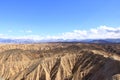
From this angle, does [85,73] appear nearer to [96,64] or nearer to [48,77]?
[96,64]

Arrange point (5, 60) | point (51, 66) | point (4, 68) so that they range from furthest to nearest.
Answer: point (5, 60) < point (4, 68) < point (51, 66)

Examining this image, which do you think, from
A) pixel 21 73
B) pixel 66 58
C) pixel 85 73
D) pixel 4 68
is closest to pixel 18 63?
pixel 4 68

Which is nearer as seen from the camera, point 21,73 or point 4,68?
point 21,73

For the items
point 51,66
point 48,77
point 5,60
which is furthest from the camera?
point 5,60

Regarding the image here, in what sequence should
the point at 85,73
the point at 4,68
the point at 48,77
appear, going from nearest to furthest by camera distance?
the point at 85,73, the point at 48,77, the point at 4,68

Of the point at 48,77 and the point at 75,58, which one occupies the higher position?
the point at 75,58

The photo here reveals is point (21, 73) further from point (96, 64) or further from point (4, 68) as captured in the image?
point (96, 64)

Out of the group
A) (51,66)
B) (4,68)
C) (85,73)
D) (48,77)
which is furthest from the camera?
(4,68)

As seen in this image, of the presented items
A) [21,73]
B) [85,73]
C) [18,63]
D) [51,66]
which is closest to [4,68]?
[18,63]

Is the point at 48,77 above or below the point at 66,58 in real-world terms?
below
